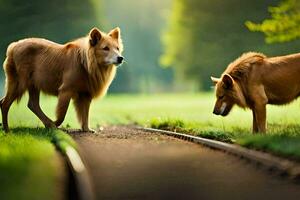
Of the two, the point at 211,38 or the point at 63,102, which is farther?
the point at 211,38

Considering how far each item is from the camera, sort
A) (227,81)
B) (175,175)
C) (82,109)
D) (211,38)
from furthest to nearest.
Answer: (211,38) → (82,109) → (227,81) → (175,175)

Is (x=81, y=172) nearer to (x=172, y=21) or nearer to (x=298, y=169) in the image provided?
(x=298, y=169)

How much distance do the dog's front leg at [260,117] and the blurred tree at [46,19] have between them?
20.3m

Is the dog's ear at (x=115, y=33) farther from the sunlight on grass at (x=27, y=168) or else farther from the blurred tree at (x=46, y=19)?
the blurred tree at (x=46, y=19)

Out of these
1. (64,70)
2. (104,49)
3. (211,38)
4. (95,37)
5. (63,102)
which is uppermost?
(211,38)

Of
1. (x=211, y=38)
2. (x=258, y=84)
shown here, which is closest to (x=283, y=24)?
(x=258, y=84)

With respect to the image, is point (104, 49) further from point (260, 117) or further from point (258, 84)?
point (260, 117)

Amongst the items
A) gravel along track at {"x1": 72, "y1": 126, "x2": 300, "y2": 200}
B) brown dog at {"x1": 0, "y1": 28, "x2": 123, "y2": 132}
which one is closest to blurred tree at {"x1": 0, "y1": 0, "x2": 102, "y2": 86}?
brown dog at {"x1": 0, "y1": 28, "x2": 123, "y2": 132}

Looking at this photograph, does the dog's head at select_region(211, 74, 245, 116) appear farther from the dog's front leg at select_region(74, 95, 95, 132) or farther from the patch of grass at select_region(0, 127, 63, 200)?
the patch of grass at select_region(0, 127, 63, 200)

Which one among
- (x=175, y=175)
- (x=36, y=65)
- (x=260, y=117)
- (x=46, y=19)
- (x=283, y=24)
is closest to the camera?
(x=175, y=175)

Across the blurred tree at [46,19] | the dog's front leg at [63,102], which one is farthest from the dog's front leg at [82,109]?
the blurred tree at [46,19]

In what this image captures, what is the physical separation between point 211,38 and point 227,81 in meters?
20.0

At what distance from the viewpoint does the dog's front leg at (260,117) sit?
992 centimetres

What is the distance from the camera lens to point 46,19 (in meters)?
30.6
